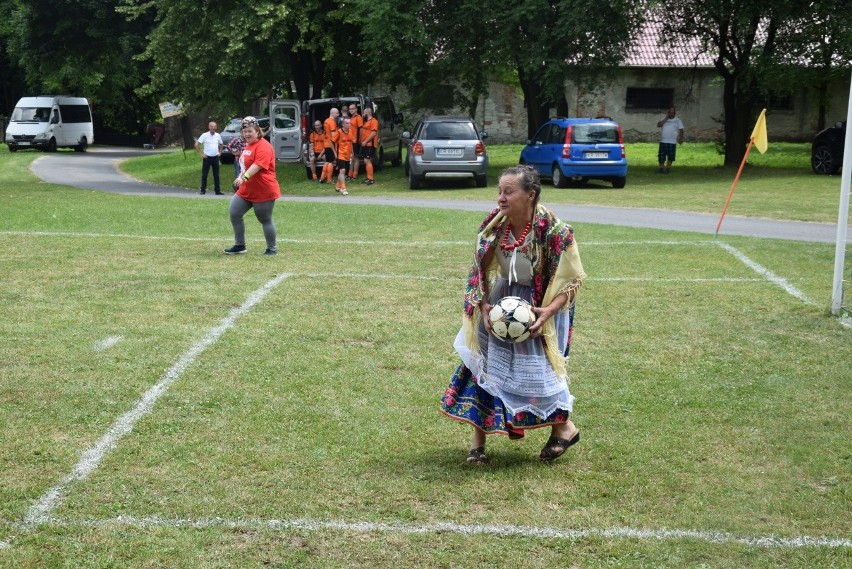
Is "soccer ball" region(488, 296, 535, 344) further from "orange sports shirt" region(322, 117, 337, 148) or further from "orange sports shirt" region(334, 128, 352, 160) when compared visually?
"orange sports shirt" region(322, 117, 337, 148)

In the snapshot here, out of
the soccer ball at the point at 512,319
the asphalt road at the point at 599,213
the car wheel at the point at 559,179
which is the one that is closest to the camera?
the soccer ball at the point at 512,319

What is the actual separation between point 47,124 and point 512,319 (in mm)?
50342

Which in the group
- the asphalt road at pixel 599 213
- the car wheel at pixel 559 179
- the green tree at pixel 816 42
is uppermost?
the green tree at pixel 816 42

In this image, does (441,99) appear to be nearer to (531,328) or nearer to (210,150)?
(210,150)

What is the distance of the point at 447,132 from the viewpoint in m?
26.3

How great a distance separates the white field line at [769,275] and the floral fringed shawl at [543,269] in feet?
18.6

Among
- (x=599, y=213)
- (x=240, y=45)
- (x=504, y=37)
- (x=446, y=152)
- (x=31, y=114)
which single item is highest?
(x=504, y=37)

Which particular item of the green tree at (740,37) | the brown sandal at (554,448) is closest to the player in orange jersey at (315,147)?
the green tree at (740,37)

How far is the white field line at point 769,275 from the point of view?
10.8m

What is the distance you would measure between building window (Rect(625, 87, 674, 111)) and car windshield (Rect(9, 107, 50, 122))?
2705cm

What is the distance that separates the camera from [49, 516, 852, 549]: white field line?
4684mm

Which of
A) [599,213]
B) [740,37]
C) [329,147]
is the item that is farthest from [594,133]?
[740,37]

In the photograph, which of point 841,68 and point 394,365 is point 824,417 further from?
point 841,68

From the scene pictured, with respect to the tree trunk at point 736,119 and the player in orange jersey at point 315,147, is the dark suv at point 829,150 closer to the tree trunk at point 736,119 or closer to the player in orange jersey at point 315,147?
the tree trunk at point 736,119
